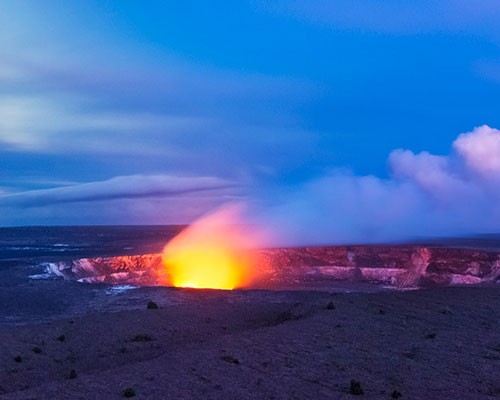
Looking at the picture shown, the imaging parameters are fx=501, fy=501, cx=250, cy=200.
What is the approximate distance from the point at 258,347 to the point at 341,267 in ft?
156

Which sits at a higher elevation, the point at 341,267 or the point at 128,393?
the point at 128,393

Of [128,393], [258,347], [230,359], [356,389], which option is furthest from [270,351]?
[128,393]

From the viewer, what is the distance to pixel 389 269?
62.1m

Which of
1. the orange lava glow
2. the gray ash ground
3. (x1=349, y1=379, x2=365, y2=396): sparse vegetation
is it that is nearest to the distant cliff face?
the orange lava glow

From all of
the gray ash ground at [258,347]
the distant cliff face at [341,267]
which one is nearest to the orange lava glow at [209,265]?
the distant cliff face at [341,267]

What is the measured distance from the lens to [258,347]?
1822 centimetres

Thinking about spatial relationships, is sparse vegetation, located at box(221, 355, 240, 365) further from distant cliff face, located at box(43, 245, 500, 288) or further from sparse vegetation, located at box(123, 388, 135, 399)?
distant cliff face, located at box(43, 245, 500, 288)

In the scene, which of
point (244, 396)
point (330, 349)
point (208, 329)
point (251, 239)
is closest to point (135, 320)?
point (208, 329)

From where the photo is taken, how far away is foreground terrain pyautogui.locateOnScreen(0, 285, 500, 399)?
14125 millimetres

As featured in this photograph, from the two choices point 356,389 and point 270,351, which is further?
point 270,351

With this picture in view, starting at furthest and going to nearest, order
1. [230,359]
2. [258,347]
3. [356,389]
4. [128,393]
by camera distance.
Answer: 1. [258,347]
2. [230,359]
3. [356,389]
4. [128,393]

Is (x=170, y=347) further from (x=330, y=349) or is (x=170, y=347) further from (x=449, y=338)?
(x=449, y=338)

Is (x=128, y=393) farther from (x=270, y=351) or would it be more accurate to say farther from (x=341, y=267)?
(x=341, y=267)

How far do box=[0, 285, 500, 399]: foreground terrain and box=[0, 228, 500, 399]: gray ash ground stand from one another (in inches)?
1.8
